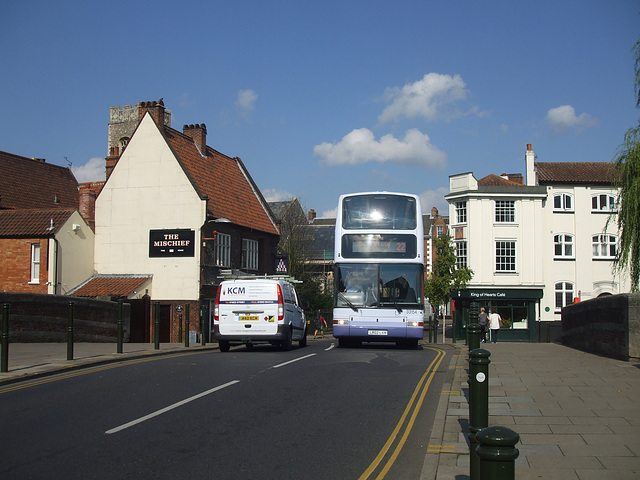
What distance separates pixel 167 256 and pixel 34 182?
1190cm

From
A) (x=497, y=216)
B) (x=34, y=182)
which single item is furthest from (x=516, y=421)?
(x=497, y=216)

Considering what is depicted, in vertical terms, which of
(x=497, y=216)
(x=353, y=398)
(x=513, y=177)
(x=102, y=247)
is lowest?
(x=353, y=398)

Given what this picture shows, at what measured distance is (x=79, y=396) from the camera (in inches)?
381

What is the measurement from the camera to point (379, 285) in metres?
20.5

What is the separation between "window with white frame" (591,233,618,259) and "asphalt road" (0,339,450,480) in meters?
38.5

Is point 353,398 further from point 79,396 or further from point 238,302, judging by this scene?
point 238,302

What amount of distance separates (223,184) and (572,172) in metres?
26.0

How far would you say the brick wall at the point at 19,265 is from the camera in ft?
105

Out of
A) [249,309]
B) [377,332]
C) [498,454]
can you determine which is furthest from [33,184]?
[498,454]

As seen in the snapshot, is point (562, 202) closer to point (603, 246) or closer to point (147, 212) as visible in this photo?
point (603, 246)

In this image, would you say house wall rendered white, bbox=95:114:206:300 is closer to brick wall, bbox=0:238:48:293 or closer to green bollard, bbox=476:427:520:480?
brick wall, bbox=0:238:48:293

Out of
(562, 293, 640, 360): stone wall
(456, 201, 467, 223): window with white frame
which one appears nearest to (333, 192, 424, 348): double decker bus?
(562, 293, 640, 360): stone wall

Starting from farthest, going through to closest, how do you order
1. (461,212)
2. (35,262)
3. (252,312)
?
(461,212), (35,262), (252,312)

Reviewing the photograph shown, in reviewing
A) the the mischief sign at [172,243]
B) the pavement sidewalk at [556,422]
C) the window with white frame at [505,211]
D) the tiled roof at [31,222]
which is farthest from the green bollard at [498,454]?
the window with white frame at [505,211]
